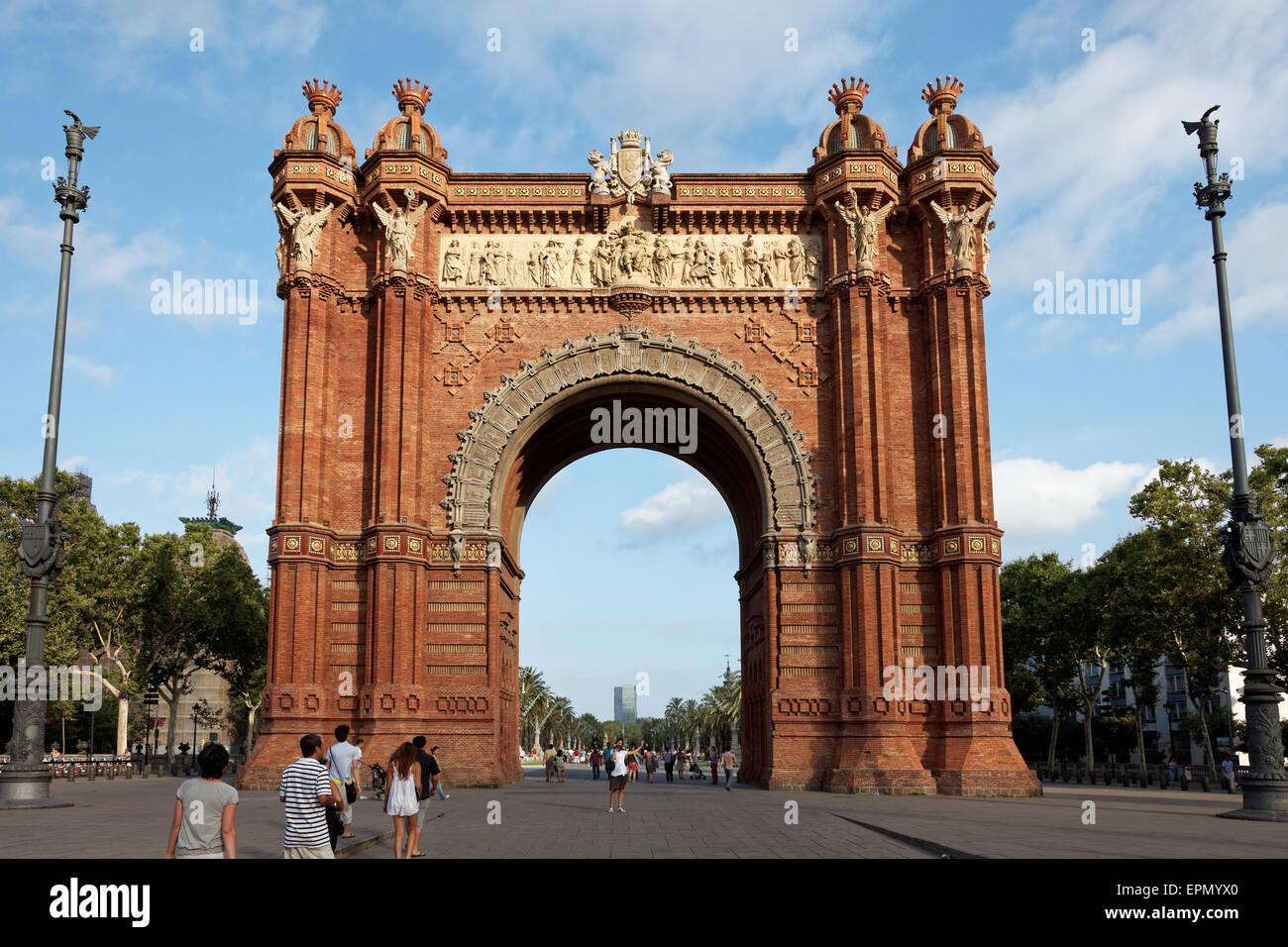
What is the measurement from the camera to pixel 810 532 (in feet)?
94.0

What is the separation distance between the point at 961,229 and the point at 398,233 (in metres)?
15.2

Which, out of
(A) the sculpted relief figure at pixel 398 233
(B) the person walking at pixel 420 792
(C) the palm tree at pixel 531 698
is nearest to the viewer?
(B) the person walking at pixel 420 792

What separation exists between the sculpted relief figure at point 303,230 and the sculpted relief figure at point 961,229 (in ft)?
54.9

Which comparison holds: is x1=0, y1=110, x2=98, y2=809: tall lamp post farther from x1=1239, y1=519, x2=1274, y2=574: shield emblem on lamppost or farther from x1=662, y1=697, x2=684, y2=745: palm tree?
x1=662, y1=697, x2=684, y2=745: palm tree

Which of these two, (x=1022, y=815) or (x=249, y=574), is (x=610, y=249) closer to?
(x=1022, y=815)

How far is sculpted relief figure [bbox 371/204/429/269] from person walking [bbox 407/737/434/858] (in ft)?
56.8

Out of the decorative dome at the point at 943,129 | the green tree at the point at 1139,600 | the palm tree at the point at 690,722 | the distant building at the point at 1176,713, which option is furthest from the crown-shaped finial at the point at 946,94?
the palm tree at the point at 690,722

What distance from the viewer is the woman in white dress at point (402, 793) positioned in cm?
1280

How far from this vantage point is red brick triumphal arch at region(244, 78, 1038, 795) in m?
27.4

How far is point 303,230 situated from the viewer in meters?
29.2

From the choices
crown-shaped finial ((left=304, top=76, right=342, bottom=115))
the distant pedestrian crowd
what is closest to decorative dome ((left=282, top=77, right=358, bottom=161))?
crown-shaped finial ((left=304, top=76, right=342, bottom=115))

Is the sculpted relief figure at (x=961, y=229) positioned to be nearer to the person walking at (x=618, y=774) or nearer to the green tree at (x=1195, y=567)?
the green tree at (x=1195, y=567)

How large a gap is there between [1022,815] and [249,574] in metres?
42.3

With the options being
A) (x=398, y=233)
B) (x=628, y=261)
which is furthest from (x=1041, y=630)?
(x=398, y=233)
